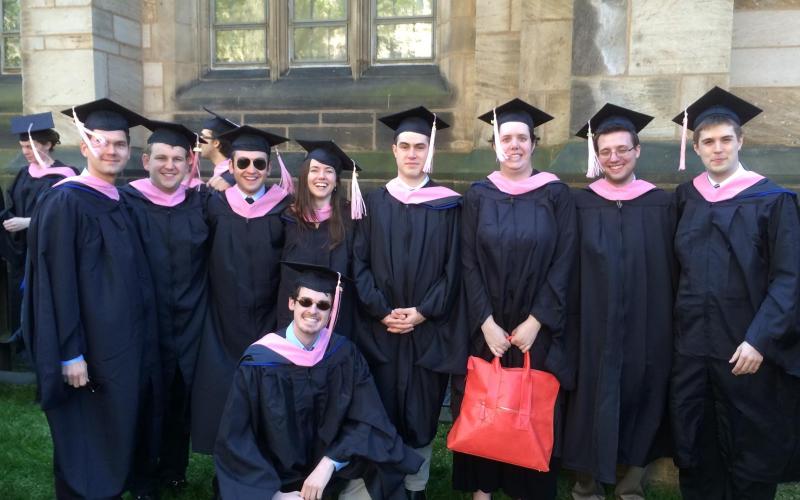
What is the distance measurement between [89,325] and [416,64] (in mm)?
4340

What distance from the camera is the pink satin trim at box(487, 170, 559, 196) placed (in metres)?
3.43

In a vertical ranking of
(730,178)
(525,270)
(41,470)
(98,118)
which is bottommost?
(41,470)

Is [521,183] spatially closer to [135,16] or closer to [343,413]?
[343,413]

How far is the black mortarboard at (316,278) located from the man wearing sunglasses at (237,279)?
506 mm

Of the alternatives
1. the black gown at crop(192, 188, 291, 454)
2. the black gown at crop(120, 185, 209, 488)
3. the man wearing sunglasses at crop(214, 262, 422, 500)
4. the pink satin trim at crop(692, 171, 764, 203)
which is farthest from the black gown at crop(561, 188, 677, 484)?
the black gown at crop(120, 185, 209, 488)

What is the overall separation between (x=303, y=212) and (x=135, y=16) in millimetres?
4386

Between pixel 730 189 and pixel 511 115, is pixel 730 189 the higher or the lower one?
the lower one

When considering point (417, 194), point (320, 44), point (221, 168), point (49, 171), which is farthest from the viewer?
point (320, 44)

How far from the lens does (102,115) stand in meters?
3.39

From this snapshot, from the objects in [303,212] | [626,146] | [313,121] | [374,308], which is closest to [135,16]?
[313,121]

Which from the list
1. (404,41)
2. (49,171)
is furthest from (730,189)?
(49,171)

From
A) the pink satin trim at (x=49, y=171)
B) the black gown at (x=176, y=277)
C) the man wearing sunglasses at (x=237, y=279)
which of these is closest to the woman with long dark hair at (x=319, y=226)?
the man wearing sunglasses at (x=237, y=279)

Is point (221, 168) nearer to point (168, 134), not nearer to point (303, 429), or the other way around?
point (168, 134)

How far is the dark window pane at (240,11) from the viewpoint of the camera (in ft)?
22.9
